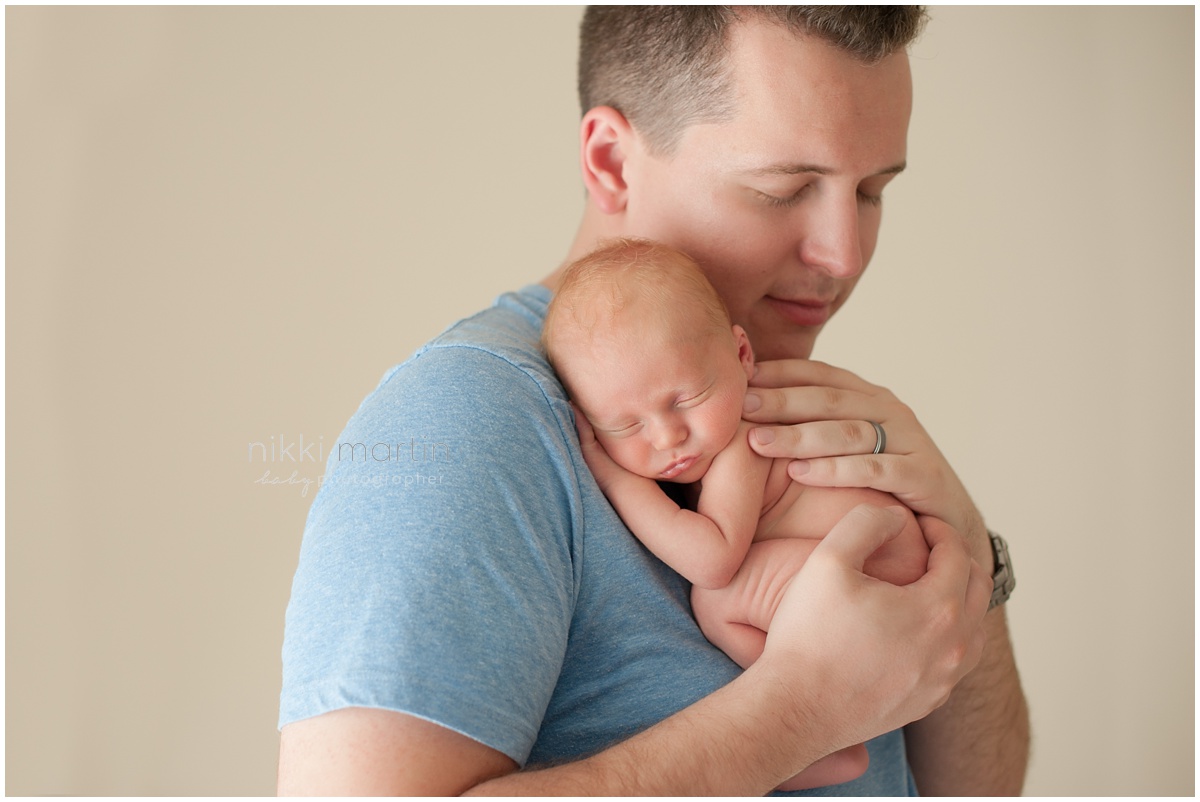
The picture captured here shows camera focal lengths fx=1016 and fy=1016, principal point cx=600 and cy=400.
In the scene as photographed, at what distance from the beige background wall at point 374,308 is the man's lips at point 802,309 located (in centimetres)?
165

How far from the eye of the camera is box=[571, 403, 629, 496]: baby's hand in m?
1.33

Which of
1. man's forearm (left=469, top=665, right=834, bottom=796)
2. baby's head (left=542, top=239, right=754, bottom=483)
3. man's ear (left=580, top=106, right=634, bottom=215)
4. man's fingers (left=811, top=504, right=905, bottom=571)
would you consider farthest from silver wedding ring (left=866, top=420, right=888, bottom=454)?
man's ear (left=580, top=106, right=634, bottom=215)

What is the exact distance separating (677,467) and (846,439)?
0.26m

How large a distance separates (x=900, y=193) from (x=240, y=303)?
2306 millimetres

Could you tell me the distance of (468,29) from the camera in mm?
3254

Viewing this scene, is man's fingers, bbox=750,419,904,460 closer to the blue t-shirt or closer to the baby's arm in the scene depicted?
the baby's arm

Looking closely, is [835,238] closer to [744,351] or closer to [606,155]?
[744,351]

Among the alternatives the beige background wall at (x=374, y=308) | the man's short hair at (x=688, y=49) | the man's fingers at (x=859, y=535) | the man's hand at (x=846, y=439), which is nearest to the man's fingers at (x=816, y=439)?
the man's hand at (x=846, y=439)

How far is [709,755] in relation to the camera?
1.08 meters

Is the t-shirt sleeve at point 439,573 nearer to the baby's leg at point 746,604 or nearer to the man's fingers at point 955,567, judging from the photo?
the baby's leg at point 746,604

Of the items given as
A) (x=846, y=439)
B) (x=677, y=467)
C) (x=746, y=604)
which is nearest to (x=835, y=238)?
(x=846, y=439)

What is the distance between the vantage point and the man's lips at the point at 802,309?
168 centimetres

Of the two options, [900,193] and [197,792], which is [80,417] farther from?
[900,193]

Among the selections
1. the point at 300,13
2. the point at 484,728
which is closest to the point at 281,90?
the point at 300,13
